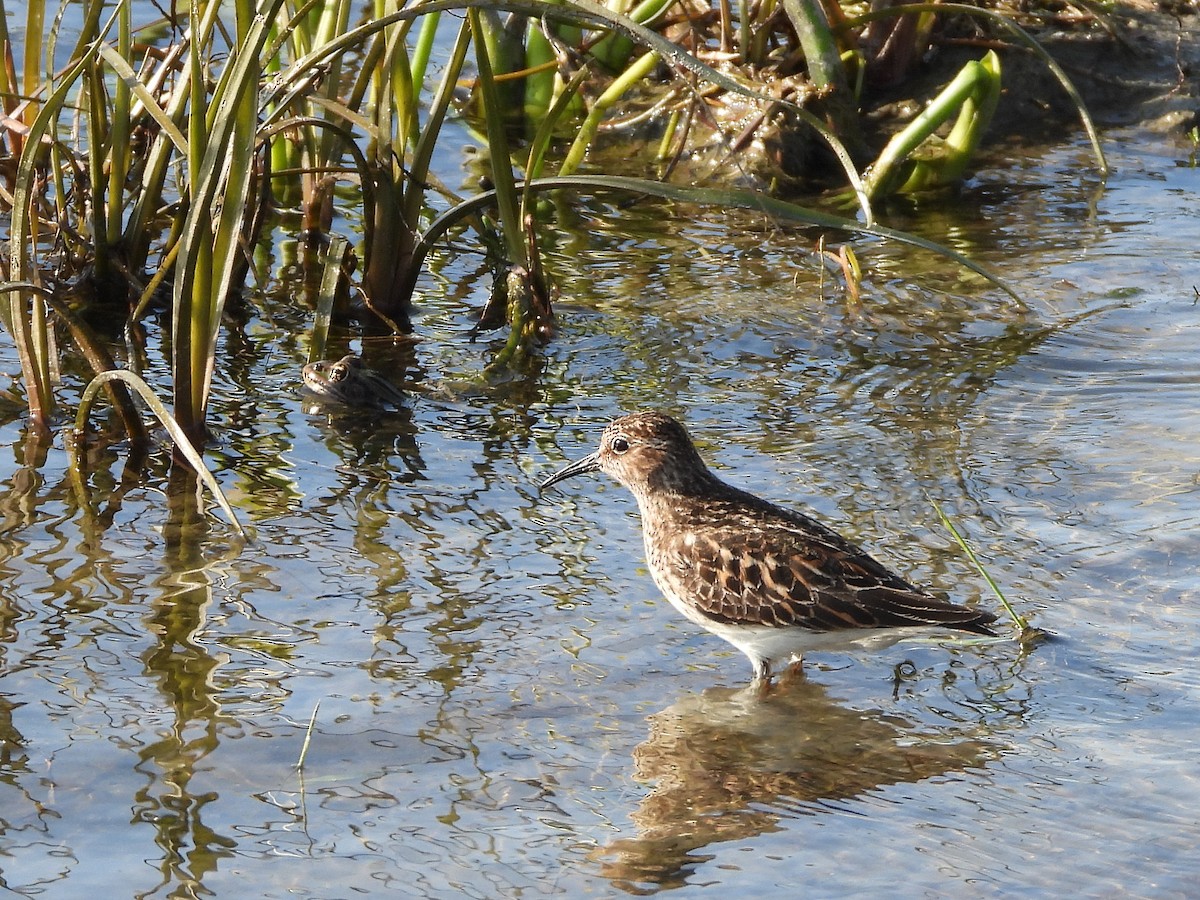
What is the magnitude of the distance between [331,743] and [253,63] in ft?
8.18

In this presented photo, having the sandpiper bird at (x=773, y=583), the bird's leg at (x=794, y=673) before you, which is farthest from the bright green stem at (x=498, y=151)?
the bird's leg at (x=794, y=673)

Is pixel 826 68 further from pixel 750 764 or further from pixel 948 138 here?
pixel 750 764

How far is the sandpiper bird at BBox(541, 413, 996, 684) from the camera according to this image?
5520mm

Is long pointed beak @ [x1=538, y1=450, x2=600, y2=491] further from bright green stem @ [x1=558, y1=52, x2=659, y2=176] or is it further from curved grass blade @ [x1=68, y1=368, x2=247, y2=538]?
bright green stem @ [x1=558, y1=52, x2=659, y2=176]

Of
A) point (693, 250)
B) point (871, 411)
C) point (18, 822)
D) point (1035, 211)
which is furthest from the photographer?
point (1035, 211)

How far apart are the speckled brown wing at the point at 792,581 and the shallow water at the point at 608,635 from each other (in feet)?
0.88

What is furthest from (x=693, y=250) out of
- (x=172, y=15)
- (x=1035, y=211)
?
(x=172, y=15)

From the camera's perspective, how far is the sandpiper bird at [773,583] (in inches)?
217

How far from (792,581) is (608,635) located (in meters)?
0.67

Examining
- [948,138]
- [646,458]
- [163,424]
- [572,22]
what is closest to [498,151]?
[572,22]

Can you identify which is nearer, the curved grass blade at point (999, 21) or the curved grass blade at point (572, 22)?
the curved grass blade at point (572, 22)

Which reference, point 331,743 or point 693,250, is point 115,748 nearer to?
point 331,743

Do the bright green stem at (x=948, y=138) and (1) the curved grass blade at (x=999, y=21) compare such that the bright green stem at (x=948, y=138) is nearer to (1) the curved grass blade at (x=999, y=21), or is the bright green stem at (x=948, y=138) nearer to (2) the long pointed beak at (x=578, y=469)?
(1) the curved grass blade at (x=999, y=21)

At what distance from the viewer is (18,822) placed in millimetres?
4520
